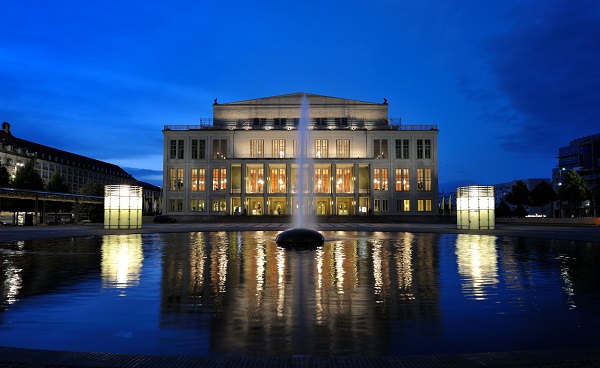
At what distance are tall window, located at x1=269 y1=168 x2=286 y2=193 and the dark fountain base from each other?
209 ft

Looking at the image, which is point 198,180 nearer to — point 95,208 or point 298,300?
point 95,208

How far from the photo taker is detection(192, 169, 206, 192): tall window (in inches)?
3462

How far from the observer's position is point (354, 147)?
293 feet

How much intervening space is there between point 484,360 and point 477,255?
1488cm

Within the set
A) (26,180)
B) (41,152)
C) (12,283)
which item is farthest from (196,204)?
(12,283)

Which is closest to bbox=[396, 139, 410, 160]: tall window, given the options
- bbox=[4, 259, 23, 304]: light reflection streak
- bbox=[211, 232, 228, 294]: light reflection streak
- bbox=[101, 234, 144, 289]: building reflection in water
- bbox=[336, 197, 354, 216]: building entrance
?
bbox=[336, 197, 354, 216]: building entrance

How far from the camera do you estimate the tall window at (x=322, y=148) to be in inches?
3501

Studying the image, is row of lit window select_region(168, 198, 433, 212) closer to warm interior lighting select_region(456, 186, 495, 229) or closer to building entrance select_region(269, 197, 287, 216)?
building entrance select_region(269, 197, 287, 216)

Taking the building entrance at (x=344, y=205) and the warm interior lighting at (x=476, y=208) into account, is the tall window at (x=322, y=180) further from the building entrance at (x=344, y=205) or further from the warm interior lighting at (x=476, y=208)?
the warm interior lighting at (x=476, y=208)

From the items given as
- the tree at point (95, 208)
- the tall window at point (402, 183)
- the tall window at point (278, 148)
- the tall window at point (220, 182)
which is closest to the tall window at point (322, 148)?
the tall window at point (278, 148)

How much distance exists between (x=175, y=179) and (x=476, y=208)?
60.6 metres

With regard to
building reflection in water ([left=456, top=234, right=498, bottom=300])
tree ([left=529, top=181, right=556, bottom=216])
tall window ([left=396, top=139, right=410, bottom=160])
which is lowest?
building reflection in water ([left=456, top=234, right=498, bottom=300])

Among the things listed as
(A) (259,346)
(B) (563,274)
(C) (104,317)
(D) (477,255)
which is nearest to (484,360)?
(A) (259,346)

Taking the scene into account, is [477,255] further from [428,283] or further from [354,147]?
[354,147]
